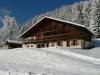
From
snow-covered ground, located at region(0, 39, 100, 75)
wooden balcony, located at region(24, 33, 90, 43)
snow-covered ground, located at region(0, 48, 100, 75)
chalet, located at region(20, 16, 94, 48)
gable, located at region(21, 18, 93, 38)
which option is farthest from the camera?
gable, located at region(21, 18, 93, 38)

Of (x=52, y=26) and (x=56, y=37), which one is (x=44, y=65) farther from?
(x=52, y=26)

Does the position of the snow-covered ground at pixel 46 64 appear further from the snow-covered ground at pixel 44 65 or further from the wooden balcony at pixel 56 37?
the wooden balcony at pixel 56 37

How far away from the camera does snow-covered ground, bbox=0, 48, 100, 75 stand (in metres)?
24.6

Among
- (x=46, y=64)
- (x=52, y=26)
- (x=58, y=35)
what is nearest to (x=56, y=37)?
(x=58, y=35)

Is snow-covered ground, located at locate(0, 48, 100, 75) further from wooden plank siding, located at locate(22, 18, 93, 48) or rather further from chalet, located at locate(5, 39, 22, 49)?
chalet, located at locate(5, 39, 22, 49)

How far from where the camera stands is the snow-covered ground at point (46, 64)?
24594mm

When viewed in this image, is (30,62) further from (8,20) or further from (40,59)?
(8,20)

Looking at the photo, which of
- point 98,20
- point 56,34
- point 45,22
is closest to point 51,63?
point 56,34

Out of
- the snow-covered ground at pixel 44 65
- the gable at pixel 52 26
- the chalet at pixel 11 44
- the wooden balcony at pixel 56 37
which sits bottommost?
the snow-covered ground at pixel 44 65

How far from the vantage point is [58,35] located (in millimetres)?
53031

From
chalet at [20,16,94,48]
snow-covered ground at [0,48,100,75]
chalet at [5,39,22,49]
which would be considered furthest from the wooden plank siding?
snow-covered ground at [0,48,100,75]

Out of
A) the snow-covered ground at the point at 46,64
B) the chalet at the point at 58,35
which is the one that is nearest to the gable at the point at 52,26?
the chalet at the point at 58,35

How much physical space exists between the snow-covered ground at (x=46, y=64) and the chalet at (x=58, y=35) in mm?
13761

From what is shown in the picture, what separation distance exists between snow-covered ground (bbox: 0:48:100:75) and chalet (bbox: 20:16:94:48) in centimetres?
1376
